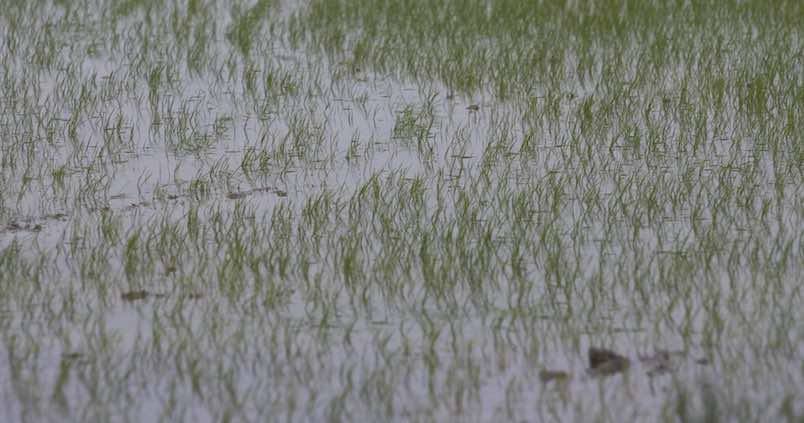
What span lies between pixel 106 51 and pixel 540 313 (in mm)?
4369

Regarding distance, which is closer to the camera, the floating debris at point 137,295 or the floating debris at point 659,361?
the floating debris at point 659,361

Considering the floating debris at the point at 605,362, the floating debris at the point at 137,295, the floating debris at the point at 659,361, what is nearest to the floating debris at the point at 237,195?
the floating debris at the point at 137,295

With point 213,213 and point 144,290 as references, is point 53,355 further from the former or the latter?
point 213,213

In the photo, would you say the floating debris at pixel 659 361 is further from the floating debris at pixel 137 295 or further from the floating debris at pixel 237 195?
the floating debris at pixel 237 195

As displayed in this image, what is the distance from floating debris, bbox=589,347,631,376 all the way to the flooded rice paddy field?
0.6 inches

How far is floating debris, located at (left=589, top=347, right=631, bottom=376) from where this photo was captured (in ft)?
10.9

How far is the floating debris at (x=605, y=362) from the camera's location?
333 centimetres

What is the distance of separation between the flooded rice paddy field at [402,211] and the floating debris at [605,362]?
0.01m

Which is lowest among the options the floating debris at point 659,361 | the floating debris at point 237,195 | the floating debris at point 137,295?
the floating debris at point 659,361

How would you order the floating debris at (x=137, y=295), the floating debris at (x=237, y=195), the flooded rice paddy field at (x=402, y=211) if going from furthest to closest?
1. the floating debris at (x=237, y=195)
2. the floating debris at (x=137, y=295)
3. the flooded rice paddy field at (x=402, y=211)

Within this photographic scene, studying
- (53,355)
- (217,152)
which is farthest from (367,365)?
(217,152)

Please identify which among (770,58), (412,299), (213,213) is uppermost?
(770,58)

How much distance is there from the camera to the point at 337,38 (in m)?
7.26

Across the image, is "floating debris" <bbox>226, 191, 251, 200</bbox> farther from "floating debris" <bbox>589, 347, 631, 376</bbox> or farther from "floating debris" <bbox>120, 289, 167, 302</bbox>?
"floating debris" <bbox>589, 347, 631, 376</bbox>
